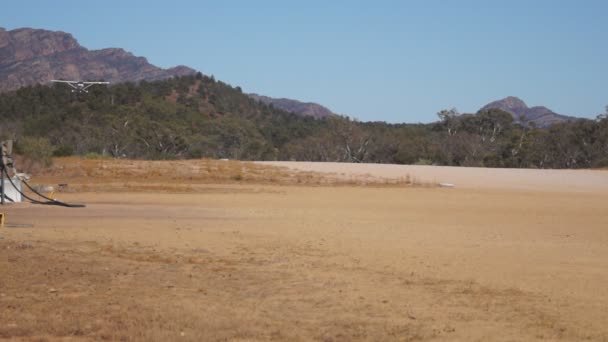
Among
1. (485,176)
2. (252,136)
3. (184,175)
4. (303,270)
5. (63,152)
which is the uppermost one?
(252,136)

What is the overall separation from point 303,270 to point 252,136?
206ft

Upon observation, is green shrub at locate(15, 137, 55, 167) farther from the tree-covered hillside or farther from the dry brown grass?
the tree-covered hillside

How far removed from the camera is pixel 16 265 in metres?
9.39

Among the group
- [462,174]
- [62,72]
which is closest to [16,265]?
[462,174]

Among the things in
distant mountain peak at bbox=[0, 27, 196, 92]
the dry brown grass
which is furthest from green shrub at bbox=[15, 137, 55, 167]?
distant mountain peak at bbox=[0, 27, 196, 92]

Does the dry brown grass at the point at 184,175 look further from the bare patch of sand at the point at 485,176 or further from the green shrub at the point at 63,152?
the green shrub at the point at 63,152

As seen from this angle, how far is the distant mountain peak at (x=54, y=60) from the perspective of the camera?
160 metres

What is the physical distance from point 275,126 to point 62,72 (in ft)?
320

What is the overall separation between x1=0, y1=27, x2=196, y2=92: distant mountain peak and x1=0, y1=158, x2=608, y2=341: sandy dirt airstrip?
5696 inches

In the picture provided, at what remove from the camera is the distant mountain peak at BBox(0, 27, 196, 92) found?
159562mm

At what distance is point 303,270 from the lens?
956 cm

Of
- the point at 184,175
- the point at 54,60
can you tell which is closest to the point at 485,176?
the point at 184,175

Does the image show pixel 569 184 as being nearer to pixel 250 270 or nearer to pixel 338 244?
pixel 338 244

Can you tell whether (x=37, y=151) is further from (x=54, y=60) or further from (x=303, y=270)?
(x=54, y=60)
